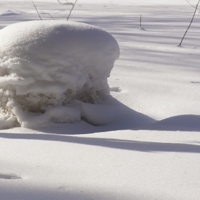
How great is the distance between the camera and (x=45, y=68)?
83.3 inches

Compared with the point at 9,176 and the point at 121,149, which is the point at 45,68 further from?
the point at 9,176

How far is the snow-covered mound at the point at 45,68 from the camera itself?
2.12 metres

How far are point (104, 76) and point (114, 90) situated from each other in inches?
19.1

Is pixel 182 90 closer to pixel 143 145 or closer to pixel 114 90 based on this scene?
pixel 114 90

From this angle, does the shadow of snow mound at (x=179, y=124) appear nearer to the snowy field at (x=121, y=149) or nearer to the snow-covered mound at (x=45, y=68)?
the snowy field at (x=121, y=149)

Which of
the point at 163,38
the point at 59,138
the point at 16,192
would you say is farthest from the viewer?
the point at 163,38

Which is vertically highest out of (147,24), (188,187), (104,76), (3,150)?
(188,187)

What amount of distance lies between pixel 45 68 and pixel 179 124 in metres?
0.65

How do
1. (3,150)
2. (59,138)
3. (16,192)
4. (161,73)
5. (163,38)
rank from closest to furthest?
1. (16,192)
2. (3,150)
3. (59,138)
4. (161,73)
5. (163,38)

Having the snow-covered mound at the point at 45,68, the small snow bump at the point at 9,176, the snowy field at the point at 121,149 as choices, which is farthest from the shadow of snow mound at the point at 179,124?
the small snow bump at the point at 9,176

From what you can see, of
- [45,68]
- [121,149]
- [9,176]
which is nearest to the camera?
[9,176]

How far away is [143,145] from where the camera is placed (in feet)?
5.45

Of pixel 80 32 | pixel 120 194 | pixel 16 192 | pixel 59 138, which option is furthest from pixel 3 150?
pixel 80 32

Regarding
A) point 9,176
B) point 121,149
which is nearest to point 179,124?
point 121,149
